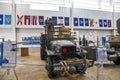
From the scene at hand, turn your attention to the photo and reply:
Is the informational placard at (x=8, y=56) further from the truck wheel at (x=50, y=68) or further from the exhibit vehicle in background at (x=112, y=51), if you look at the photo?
the exhibit vehicle in background at (x=112, y=51)

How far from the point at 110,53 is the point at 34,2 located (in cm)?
999

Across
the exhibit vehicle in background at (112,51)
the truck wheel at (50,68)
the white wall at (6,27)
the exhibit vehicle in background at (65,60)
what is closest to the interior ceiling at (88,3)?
the white wall at (6,27)

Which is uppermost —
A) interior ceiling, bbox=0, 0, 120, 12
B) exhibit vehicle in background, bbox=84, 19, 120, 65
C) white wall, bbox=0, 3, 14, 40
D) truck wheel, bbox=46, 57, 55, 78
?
interior ceiling, bbox=0, 0, 120, 12

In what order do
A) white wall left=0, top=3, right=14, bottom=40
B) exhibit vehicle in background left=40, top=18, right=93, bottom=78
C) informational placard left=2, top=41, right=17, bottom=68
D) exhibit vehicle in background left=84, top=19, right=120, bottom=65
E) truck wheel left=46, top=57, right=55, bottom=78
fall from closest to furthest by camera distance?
informational placard left=2, top=41, right=17, bottom=68, exhibit vehicle in background left=40, top=18, right=93, bottom=78, truck wheel left=46, top=57, right=55, bottom=78, exhibit vehicle in background left=84, top=19, right=120, bottom=65, white wall left=0, top=3, right=14, bottom=40

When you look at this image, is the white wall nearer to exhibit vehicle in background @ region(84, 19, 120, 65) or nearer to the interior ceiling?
the interior ceiling

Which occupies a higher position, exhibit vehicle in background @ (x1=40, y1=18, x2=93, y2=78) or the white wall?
the white wall

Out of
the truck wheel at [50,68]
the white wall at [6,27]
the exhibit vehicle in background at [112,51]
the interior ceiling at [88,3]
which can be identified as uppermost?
the interior ceiling at [88,3]

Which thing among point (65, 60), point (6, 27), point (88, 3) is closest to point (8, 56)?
point (65, 60)

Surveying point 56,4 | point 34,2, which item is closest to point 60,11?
point 56,4

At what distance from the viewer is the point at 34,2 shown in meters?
15.7

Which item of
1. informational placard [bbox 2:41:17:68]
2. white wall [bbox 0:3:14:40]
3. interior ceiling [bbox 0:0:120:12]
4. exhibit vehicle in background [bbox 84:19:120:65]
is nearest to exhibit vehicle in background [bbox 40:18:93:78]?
informational placard [bbox 2:41:17:68]

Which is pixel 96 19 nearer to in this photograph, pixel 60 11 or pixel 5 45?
pixel 60 11

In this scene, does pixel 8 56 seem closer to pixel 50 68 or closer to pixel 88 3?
pixel 50 68

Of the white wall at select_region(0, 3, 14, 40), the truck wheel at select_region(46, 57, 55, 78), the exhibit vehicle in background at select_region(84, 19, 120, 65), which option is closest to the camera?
the truck wheel at select_region(46, 57, 55, 78)
